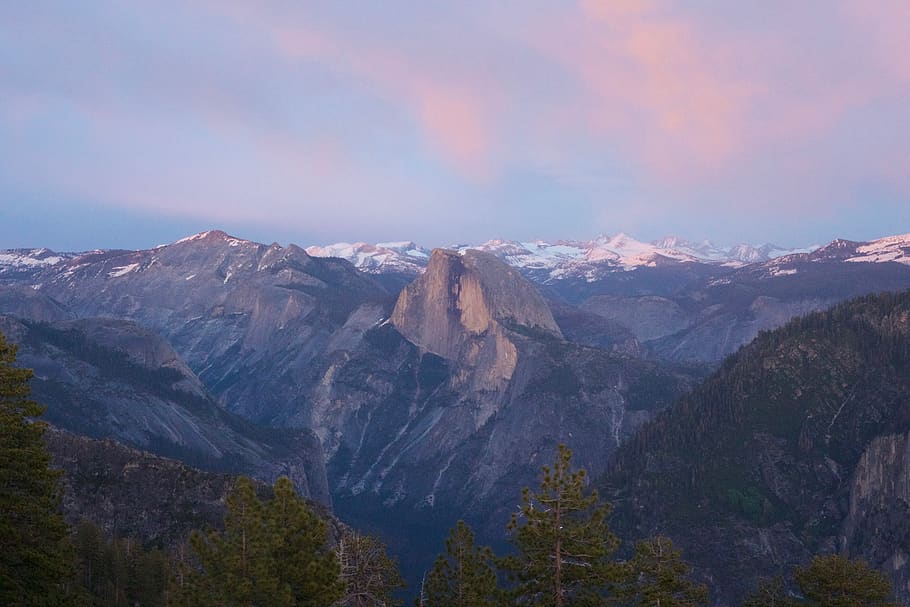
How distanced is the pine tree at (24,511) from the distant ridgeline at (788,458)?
4562 inches

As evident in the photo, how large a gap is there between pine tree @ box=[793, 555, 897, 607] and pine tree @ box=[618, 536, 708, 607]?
6912 mm

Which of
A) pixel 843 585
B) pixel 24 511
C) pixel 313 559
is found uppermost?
pixel 24 511

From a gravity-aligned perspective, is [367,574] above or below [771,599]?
above

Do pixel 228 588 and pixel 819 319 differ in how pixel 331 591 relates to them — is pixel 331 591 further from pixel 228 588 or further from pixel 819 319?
pixel 819 319

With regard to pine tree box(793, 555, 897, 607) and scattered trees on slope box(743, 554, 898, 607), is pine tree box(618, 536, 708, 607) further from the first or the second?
pine tree box(793, 555, 897, 607)

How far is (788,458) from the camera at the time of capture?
480ft

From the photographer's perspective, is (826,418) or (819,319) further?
(819,319)

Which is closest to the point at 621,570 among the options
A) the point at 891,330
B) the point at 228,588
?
the point at 228,588

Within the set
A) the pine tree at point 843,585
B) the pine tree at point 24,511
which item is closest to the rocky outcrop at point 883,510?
the pine tree at point 843,585

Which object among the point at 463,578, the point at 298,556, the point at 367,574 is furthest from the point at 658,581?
the point at 298,556

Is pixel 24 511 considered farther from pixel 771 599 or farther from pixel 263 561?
pixel 771 599

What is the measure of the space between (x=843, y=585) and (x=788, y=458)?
10811 centimetres

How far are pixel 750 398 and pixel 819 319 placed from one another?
28.2 meters

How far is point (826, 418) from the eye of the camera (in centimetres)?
14975
